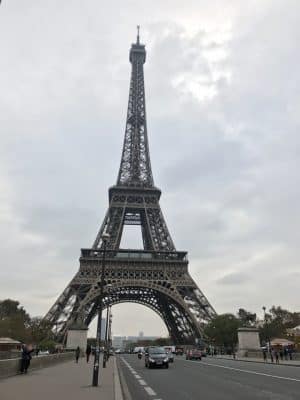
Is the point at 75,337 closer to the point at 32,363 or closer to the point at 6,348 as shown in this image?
the point at 6,348

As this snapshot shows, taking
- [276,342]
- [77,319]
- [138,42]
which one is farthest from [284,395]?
[138,42]

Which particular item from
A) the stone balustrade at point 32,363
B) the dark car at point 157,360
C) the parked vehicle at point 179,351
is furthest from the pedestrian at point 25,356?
the parked vehicle at point 179,351

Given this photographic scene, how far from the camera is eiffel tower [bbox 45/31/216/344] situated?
72.0m

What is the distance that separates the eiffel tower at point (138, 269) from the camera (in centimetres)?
7200

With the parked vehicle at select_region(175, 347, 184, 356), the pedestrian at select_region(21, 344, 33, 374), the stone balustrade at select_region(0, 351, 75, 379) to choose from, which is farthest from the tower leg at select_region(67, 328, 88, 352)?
the pedestrian at select_region(21, 344, 33, 374)

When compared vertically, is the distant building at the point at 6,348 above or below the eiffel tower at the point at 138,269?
below

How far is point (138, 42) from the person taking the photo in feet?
389

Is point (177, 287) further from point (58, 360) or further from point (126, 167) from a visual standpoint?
point (58, 360)

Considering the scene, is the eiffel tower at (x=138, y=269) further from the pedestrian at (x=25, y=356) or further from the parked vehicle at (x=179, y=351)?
the pedestrian at (x=25, y=356)

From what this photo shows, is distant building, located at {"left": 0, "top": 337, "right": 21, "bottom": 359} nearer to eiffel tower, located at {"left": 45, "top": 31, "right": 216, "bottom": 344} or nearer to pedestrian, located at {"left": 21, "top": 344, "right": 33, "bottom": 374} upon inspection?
pedestrian, located at {"left": 21, "top": 344, "right": 33, "bottom": 374}

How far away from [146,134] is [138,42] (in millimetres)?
36466

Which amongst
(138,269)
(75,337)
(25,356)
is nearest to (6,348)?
(75,337)

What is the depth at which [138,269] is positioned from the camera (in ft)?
257

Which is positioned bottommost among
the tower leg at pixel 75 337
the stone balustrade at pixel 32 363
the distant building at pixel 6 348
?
the stone balustrade at pixel 32 363
